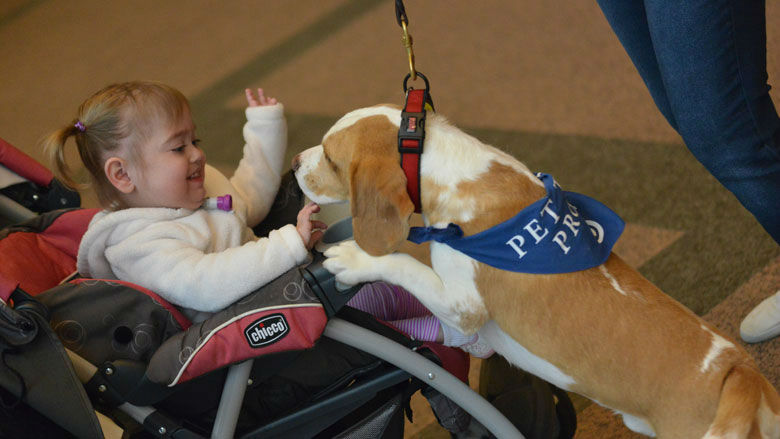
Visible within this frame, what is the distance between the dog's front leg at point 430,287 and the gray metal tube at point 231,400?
0.78 feet

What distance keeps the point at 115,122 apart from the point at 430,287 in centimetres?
74

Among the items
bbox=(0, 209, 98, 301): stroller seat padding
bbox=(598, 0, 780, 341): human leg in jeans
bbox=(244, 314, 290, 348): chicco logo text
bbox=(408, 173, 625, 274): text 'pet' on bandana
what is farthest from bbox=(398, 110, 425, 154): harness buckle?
bbox=(0, 209, 98, 301): stroller seat padding

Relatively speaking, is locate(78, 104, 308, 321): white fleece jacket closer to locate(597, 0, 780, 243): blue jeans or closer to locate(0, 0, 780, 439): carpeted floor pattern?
locate(0, 0, 780, 439): carpeted floor pattern

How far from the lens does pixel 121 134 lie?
1424 millimetres

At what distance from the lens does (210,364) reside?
1.11 metres

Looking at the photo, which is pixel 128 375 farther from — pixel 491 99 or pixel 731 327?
pixel 491 99

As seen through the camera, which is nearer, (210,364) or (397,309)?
(210,364)

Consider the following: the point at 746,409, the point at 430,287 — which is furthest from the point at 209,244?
the point at 746,409

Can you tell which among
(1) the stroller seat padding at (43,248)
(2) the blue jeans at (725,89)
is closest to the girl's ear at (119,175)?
(1) the stroller seat padding at (43,248)

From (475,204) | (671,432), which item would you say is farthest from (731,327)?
(475,204)

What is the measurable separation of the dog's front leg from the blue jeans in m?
0.59

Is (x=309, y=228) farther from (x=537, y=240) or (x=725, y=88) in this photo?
(x=725, y=88)

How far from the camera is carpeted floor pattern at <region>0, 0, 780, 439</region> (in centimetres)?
204

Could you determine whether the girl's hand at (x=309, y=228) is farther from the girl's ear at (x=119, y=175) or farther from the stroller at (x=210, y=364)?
the girl's ear at (x=119, y=175)
